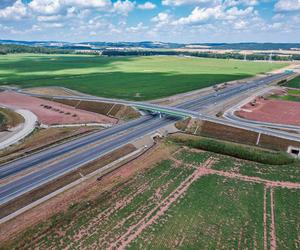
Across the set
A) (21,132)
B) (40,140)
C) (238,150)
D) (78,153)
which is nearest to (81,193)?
(78,153)

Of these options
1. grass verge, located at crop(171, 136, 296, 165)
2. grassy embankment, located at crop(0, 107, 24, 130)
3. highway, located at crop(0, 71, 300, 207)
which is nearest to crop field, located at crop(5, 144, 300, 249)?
grass verge, located at crop(171, 136, 296, 165)

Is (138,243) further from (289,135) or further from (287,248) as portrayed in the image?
(289,135)

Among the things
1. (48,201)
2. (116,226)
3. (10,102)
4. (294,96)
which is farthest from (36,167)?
(294,96)

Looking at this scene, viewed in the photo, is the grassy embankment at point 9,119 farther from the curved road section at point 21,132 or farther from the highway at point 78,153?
the highway at point 78,153

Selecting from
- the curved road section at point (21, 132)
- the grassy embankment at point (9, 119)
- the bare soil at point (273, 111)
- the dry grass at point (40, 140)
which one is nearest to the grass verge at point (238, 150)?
the bare soil at point (273, 111)

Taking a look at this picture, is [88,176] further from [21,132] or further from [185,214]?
[21,132]
